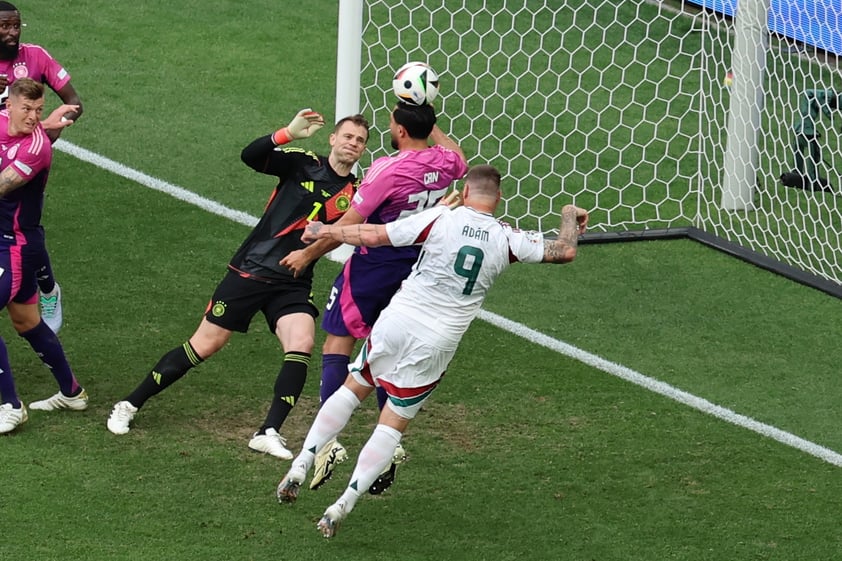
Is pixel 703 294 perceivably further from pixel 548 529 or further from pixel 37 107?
pixel 37 107

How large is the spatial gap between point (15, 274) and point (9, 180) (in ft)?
1.70

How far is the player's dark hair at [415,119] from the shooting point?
7.12 metres

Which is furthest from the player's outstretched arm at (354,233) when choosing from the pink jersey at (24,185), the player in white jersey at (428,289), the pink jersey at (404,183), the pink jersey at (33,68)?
the pink jersey at (33,68)

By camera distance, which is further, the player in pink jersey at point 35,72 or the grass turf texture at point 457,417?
the player in pink jersey at point 35,72

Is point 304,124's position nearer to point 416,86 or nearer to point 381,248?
point 416,86

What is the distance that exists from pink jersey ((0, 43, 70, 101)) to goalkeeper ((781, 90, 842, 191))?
5806 mm

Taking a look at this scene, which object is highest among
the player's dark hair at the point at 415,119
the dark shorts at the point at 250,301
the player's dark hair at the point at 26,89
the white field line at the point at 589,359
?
the player's dark hair at the point at 415,119

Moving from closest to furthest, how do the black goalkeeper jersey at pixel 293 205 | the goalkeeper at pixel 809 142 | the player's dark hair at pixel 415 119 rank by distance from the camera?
the player's dark hair at pixel 415 119 < the black goalkeeper jersey at pixel 293 205 < the goalkeeper at pixel 809 142

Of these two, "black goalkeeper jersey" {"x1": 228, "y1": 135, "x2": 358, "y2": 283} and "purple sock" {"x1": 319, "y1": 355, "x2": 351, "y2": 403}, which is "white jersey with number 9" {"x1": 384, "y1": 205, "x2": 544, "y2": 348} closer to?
"purple sock" {"x1": 319, "y1": 355, "x2": 351, "y2": 403}

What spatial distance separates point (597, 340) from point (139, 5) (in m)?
7.71

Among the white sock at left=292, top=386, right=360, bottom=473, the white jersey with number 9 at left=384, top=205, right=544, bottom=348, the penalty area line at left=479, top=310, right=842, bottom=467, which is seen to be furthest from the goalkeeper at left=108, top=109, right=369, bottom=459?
the penalty area line at left=479, top=310, right=842, bottom=467

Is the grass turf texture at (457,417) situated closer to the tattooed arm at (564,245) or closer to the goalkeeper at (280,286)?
the goalkeeper at (280,286)

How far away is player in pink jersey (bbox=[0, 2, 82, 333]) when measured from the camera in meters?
8.75

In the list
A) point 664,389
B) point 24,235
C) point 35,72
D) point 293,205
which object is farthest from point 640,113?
point 24,235
